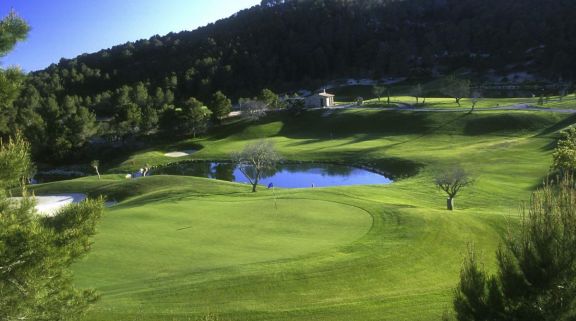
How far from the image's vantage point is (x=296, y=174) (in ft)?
218

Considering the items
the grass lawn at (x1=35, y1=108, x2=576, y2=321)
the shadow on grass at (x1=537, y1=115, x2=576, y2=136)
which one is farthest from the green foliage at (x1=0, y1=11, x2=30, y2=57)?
the shadow on grass at (x1=537, y1=115, x2=576, y2=136)

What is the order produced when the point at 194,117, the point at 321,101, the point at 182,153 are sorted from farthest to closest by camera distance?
the point at 321,101
the point at 194,117
the point at 182,153

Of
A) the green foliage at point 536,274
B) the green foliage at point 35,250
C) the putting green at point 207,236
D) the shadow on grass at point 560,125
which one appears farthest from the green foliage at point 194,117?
the green foliage at point 536,274

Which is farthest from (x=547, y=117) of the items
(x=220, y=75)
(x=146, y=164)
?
(x=220, y=75)

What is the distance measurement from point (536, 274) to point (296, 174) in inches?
2192

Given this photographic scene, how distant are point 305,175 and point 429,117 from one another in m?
32.8

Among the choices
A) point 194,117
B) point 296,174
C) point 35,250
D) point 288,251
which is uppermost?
point 194,117

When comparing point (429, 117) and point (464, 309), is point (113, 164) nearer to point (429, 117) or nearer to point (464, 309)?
point (429, 117)

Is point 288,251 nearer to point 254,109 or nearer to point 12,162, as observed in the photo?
point 12,162

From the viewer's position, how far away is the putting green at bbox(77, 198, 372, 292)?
67.6ft

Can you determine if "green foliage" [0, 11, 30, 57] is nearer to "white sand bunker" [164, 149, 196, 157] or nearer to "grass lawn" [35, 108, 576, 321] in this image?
"grass lawn" [35, 108, 576, 321]

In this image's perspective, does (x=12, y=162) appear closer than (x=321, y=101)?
Yes

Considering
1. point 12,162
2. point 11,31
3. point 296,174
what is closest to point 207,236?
point 12,162

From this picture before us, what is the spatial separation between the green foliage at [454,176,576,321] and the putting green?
10669 millimetres
